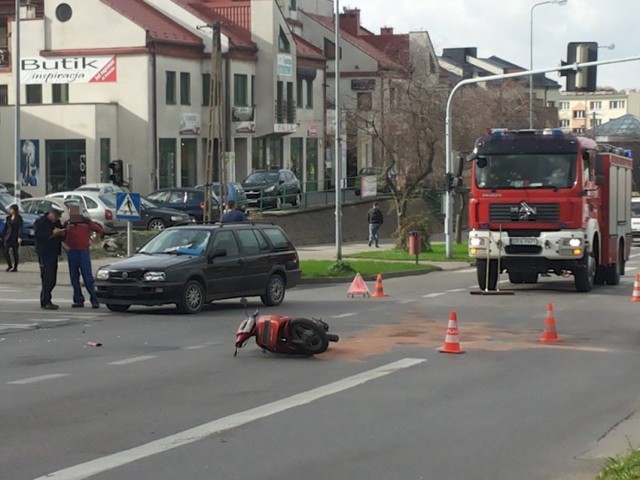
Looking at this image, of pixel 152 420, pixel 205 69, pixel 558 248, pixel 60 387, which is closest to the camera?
pixel 152 420

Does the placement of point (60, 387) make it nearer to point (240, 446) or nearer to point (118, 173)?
point (240, 446)

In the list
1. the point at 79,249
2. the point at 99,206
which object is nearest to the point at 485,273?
the point at 79,249

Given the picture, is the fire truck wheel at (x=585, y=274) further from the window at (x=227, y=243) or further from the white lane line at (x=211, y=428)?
the white lane line at (x=211, y=428)

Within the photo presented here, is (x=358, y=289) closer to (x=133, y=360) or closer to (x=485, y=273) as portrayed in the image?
(x=485, y=273)

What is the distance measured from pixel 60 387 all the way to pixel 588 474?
608 cm

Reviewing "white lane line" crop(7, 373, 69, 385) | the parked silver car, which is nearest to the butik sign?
the parked silver car

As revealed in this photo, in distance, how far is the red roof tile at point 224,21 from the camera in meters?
65.3

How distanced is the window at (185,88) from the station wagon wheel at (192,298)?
4042 centimetres

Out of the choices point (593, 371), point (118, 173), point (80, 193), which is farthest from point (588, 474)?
point (80, 193)

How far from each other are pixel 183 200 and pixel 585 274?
24491 mm

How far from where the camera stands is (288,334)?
15336mm

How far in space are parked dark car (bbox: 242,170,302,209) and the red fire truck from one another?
2578 cm

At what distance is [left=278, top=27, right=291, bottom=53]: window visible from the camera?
224 ft

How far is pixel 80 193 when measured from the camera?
4503cm
